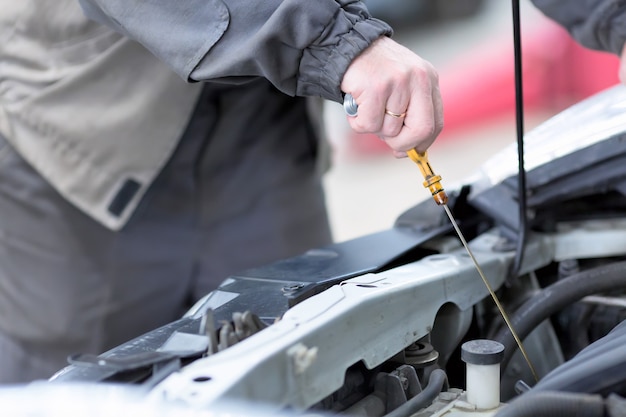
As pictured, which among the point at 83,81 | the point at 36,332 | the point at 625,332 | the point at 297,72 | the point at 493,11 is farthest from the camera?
the point at 493,11

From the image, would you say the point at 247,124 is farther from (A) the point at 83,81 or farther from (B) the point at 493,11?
(B) the point at 493,11

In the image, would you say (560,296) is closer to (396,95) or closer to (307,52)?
(396,95)

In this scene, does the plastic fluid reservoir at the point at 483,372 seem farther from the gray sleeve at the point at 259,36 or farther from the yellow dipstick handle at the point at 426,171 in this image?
the gray sleeve at the point at 259,36

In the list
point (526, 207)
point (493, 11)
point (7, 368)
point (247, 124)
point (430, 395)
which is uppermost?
point (493, 11)

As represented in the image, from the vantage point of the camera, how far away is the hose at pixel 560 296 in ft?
3.30

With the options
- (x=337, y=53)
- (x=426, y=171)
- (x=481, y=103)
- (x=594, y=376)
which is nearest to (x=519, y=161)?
(x=426, y=171)

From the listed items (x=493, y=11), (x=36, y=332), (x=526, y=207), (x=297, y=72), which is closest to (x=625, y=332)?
(x=526, y=207)

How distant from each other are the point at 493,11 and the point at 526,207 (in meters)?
4.27

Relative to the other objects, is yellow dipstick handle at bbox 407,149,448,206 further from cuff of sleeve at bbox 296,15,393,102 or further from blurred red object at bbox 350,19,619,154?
blurred red object at bbox 350,19,619,154

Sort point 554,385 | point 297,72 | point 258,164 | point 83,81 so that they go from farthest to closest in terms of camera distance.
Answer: point 258,164 < point 83,81 < point 297,72 < point 554,385

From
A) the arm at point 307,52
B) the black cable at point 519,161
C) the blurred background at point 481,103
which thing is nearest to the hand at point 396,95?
the arm at point 307,52

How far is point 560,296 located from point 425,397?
0.95ft

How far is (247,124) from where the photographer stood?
1.55 m

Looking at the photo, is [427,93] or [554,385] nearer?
[554,385]
